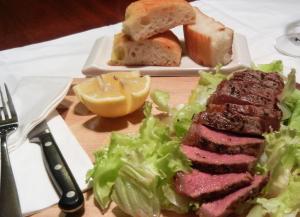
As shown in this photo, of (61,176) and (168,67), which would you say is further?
(168,67)

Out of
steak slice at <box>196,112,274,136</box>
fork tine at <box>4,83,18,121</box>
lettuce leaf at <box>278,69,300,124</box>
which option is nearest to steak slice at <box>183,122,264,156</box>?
steak slice at <box>196,112,274,136</box>

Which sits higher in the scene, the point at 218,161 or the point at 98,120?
the point at 218,161

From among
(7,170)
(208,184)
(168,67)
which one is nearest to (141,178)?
(208,184)

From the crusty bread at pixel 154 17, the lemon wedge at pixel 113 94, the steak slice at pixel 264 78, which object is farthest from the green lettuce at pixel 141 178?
the crusty bread at pixel 154 17

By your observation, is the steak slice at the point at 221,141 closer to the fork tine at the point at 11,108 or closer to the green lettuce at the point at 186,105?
the green lettuce at the point at 186,105

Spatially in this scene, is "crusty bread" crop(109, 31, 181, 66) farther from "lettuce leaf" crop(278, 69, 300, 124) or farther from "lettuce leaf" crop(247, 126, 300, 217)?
"lettuce leaf" crop(247, 126, 300, 217)

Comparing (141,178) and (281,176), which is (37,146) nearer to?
(141,178)

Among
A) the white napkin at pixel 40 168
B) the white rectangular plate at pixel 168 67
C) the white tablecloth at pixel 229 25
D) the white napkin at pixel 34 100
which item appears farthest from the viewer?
the white tablecloth at pixel 229 25
